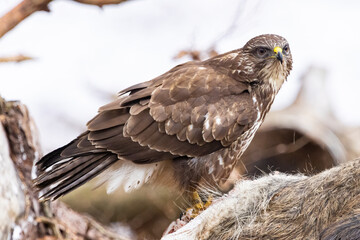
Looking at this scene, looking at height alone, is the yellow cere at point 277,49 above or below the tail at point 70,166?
above

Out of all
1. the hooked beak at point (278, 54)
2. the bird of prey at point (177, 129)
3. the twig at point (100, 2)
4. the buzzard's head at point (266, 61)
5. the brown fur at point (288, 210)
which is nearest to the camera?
the brown fur at point (288, 210)

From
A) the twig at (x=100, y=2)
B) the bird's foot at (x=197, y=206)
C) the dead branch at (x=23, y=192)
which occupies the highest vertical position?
the twig at (x=100, y=2)

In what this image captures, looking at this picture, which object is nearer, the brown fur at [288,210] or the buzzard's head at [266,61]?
the brown fur at [288,210]

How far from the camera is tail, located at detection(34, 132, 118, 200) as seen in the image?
17.9ft

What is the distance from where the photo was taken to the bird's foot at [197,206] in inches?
225

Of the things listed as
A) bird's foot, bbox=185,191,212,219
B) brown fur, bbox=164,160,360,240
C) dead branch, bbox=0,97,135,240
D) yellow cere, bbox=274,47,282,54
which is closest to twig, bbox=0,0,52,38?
dead branch, bbox=0,97,135,240

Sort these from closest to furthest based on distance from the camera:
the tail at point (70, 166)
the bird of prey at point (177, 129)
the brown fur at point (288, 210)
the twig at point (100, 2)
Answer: the brown fur at point (288, 210) → the tail at point (70, 166) → the bird of prey at point (177, 129) → the twig at point (100, 2)

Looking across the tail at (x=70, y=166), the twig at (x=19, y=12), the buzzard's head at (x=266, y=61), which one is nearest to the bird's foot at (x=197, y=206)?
the tail at (x=70, y=166)

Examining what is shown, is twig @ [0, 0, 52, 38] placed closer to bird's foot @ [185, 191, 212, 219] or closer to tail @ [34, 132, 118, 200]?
tail @ [34, 132, 118, 200]

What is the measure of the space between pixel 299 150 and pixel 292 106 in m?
0.77

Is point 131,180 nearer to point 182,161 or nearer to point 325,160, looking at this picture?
point 182,161

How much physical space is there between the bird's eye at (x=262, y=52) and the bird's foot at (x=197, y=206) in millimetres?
1385

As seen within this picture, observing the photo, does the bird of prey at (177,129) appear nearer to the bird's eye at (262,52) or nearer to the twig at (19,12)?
the bird's eye at (262,52)

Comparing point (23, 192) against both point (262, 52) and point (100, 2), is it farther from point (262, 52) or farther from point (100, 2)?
point (262, 52)
